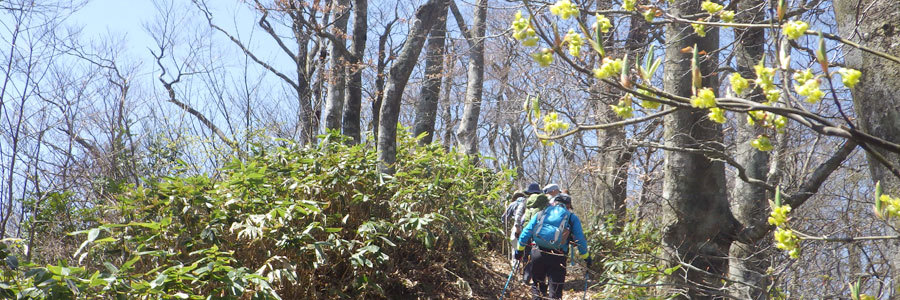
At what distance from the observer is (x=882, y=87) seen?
205 cm

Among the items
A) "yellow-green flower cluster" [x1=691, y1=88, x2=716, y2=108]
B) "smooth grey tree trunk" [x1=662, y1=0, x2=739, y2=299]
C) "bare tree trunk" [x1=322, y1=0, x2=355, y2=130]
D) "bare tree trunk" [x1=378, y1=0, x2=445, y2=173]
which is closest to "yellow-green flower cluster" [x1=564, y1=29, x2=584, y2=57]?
"yellow-green flower cluster" [x1=691, y1=88, x2=716, y2=108]

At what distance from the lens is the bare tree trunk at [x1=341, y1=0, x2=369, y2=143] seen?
773 cm

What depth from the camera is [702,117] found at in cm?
462

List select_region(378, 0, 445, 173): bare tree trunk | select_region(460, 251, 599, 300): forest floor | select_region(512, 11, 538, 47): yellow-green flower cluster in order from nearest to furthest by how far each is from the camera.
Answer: select_region(512, 11, 538, 47): yellow-green flower cluster
select_region(378, 0, 445, 173): bare tree trunk
select_region(460, 251, 599, 300): forest floor

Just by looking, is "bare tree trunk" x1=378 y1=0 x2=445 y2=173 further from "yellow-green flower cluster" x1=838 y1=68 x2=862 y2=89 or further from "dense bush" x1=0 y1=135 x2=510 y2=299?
"yellow-green flower cluster" x1=838 y1=68 x2=862 y2=89

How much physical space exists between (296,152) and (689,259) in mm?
3660

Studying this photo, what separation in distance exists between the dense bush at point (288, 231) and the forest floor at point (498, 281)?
0.26 metres

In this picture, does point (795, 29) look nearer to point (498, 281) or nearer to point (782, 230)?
point (782, 230)

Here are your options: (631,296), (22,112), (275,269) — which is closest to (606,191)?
(631,296)

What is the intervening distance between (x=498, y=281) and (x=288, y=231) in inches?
124

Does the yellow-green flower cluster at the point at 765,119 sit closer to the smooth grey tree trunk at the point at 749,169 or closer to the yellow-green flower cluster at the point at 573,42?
the yellow-green flower cluster at the point at 573,42

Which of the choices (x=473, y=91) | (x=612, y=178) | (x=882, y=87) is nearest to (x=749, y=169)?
(x=612, y=178)

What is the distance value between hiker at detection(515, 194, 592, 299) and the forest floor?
442 millimetres

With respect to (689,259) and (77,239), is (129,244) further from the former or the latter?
(689,259)
